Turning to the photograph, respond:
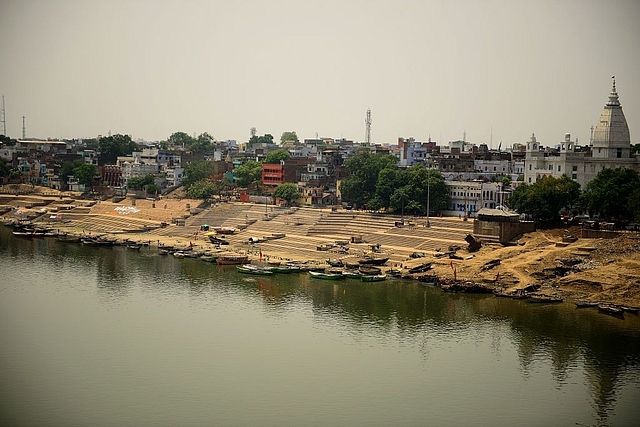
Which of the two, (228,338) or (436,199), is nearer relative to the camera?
(228,338)

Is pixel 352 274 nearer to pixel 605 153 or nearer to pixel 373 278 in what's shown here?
pixel 373 278

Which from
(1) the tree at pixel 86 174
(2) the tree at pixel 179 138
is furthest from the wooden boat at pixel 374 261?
(2) the tree at pixel 179 138

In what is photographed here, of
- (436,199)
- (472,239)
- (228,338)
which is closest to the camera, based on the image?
(228,338)

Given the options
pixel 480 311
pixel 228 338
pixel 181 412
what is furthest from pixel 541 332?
pixel 181 412

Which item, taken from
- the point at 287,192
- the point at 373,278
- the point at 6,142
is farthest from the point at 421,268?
the point at 6,142

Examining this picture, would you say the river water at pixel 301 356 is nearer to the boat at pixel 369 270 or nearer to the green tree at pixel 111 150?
the boat at pixel 369 270

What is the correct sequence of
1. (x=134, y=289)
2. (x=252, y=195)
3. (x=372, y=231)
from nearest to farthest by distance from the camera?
1. (x=134, y=289)
2. (x=372, y=231)
3. (x=252, y=195)

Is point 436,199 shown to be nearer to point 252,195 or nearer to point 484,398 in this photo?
point 252,195

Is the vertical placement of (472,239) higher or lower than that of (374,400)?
higher
